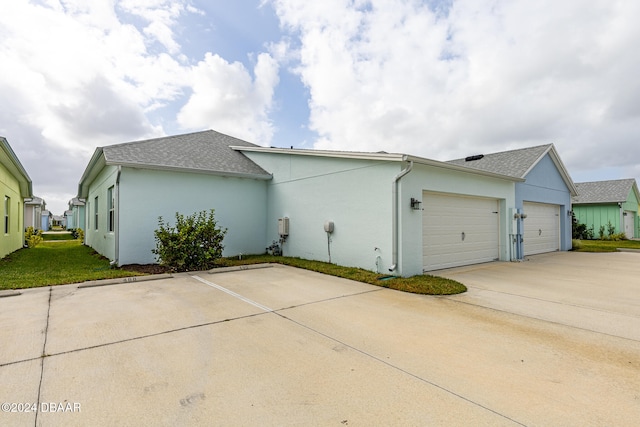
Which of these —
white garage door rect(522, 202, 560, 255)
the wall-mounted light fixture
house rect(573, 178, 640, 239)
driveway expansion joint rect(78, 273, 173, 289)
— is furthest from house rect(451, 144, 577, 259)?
driveway expansion joint rect(78, 273, 173, 289)

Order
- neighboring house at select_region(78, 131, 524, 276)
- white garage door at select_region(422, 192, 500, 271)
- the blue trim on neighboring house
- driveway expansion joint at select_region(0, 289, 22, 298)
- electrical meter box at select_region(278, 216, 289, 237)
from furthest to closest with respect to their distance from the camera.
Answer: the blue trim on neighboring house → electrical meter box at select_region(278, 216, 289, 237) → white garage door at select_region(422, 192, 500, 271) → neighboring house at select_region(78, 131, 524, 276) → driveway expansion joint at select_region(0, 289, 22, 298)

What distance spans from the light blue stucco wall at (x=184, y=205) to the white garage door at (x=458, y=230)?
613cm

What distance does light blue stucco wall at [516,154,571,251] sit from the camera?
1159cm

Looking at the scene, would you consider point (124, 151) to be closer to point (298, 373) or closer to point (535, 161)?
point (298, 373)

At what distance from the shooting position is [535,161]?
39.2 ft

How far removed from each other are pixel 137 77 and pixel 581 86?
15.9 m

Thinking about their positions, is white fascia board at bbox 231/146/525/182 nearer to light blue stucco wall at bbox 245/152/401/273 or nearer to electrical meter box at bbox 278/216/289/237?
light blue stucco wall at bbox 245/152/401/273

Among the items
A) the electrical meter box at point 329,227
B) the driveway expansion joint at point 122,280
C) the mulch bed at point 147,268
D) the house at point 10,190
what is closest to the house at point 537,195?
the electrical meter box at point 329,227

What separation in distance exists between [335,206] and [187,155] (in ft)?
18.7

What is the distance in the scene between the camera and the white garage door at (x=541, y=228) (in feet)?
39.8

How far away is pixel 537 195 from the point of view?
1226 cm

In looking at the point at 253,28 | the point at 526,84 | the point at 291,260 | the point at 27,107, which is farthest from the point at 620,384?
the point at 27,107

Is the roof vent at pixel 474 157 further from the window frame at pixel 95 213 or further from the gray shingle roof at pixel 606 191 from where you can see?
the window frame at pixel 95 213

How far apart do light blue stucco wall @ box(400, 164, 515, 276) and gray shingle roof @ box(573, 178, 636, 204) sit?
58.3ft
